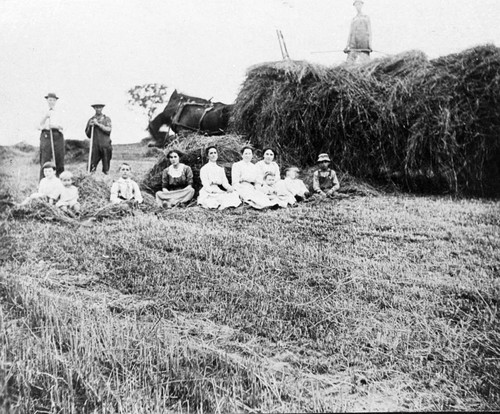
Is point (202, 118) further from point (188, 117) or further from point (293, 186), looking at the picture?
point (293, 186)

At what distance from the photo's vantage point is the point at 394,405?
5.60 ft

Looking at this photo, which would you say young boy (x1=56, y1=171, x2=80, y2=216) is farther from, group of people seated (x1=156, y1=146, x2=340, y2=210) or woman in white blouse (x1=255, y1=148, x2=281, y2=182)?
woman in white blouse (x1=255, y1=148, x2=281, y2=182)

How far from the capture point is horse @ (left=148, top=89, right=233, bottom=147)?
6.69 metres

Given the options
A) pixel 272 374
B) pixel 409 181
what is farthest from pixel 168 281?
pixel 409 181

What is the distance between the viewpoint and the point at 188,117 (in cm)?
713

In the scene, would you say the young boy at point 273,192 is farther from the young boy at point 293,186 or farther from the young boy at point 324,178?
the young boy at point 324,178

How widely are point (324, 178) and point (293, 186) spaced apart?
1.25 feet

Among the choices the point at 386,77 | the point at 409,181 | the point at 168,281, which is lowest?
the point at 168,281

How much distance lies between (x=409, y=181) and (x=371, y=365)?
3.44 meters

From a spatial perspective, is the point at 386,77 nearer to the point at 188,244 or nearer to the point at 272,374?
the point at 188,244

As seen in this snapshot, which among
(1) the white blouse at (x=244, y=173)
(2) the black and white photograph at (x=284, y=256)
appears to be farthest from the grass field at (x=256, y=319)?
(1) the white blouse at (x=244, y=173)

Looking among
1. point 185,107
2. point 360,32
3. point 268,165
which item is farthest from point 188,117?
point 360,32

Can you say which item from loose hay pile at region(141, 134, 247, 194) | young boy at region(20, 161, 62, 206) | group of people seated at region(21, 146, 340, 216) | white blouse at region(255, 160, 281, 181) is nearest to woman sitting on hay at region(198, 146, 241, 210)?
group of people seated at region(21, 146, 340, 216)

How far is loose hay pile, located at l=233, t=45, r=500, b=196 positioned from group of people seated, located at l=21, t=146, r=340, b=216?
0.37 m
